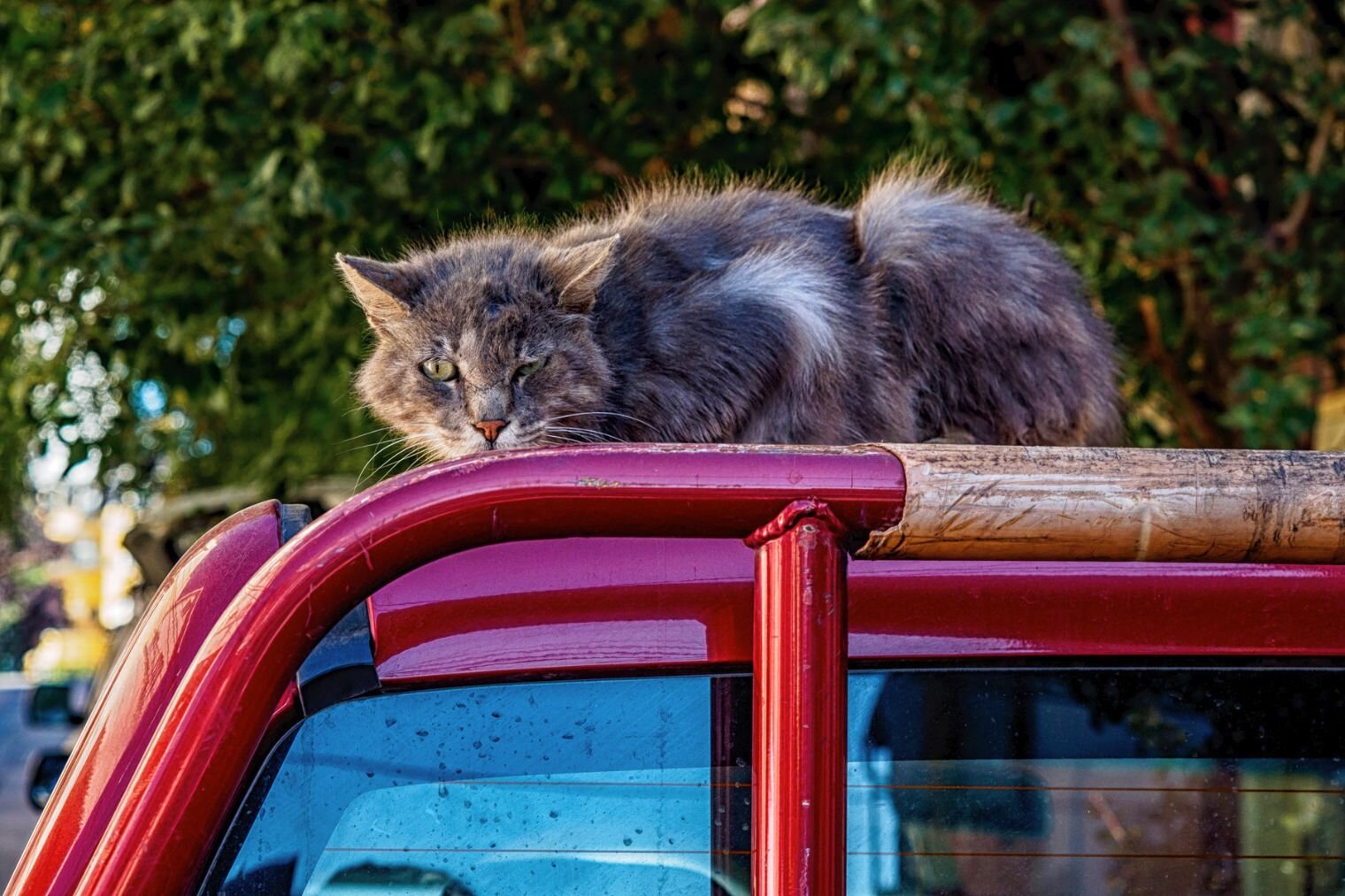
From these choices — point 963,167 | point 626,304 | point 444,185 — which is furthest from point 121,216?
point 626,304

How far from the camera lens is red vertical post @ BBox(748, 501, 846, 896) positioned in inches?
47.1

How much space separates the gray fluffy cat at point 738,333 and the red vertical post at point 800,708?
1439mm

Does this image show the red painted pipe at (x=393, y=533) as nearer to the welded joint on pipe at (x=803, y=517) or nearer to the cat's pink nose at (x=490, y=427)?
the welded joint on pipe at (x=803, y=517)

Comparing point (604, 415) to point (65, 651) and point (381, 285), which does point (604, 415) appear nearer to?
point (381, 285)

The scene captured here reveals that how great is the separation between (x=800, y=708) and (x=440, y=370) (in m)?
1.85

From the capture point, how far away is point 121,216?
20.0 feet

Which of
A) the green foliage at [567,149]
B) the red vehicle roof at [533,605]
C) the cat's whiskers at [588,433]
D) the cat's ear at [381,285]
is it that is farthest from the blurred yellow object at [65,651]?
the red vehicle roof at [533,605]

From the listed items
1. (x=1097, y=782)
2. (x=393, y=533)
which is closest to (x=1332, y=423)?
(x=1097, y=782)

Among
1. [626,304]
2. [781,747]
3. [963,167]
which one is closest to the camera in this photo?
[781,747]

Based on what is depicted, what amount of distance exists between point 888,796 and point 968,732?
92 millimetres

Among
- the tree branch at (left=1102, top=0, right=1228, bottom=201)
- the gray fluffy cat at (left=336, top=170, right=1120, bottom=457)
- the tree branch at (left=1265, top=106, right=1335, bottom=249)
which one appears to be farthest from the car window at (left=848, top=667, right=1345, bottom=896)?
the tree branch at (left=1265, top=106, right=1335, bottom=249)

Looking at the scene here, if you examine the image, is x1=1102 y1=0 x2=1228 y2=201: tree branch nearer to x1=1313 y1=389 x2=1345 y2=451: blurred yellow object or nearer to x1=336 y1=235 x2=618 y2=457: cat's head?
x1=336 y1=235 x2=618 y2=457: cat's head

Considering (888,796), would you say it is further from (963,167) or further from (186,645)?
(963,167)

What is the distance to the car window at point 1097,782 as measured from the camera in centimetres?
139
